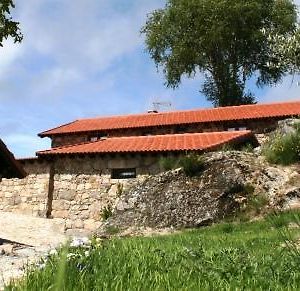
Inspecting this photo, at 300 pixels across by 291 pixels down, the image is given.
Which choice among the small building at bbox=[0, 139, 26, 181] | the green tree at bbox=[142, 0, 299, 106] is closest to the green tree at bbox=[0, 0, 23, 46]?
the small building at bbox=[0, 139, 26, 181]

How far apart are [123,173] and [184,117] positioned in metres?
8.42

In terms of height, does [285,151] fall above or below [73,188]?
above

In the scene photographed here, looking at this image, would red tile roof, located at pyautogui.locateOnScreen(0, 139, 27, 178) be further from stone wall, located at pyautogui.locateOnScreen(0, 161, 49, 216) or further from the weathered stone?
stone wall, located at pyautogui.locateOnScreen(0, 161, 49, 216)

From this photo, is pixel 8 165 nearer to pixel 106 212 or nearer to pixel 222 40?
pixel 106 212

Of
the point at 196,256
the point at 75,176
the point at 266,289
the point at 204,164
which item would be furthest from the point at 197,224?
the point at 266,289

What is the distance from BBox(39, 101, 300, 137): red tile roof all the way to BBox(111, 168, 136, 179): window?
659cm

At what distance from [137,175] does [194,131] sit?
702cm

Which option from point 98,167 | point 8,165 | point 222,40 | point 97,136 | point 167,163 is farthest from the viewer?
point 222,40

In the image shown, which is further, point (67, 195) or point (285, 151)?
point (67, 195)

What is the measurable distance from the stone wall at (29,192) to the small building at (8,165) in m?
7.30

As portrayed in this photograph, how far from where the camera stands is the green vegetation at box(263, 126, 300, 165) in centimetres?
1792

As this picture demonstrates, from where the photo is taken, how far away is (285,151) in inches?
713

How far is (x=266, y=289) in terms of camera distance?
13.1 feet

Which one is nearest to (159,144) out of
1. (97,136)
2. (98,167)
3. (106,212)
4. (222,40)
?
(98,167)
